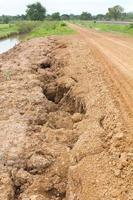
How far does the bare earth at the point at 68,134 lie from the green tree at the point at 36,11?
108 metres

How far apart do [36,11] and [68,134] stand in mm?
115929

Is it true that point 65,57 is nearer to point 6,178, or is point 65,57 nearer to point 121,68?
point 121,68

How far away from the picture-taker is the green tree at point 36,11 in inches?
4770

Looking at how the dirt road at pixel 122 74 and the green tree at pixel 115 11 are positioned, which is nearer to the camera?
the dirt road at pixel 122 74

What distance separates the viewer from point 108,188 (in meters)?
7.22

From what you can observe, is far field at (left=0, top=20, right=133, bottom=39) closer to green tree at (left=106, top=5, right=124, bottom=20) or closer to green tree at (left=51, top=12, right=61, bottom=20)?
green tree at (left=106, top=5, right=124, bottom=20)

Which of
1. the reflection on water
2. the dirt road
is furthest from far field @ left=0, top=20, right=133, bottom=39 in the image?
the dirt road

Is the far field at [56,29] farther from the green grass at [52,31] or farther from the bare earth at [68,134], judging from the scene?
the bare earth at [68,134]

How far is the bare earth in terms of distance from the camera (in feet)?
25.6

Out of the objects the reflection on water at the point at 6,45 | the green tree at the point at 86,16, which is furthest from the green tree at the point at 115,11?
the reflection on water at the point at 6,45

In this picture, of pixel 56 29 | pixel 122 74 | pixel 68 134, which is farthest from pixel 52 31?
pixel 68 134

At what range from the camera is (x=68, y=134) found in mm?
10320

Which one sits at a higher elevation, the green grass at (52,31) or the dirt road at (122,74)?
the dirt road at (122,74)

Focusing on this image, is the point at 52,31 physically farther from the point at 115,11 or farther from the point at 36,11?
the point at 36,11
